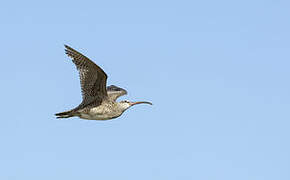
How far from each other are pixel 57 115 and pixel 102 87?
2099 millimetres

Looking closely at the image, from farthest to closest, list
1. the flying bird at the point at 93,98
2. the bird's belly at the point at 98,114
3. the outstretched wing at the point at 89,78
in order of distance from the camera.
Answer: the bird's belly at the point at 98,114 → the flying bird at the point at 93,98 → the outstretched wing at the point at 89,78

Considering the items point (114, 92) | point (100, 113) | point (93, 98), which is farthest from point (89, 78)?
point (114, 92)

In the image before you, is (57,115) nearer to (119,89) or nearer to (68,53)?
(68,53)

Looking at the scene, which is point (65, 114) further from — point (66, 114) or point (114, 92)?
point (114, 92)

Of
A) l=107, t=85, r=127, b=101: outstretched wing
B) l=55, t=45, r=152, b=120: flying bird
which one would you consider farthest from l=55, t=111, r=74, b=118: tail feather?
l=107, t=85, r=127, b=101: outstretched wing

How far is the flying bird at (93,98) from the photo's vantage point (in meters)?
26.5

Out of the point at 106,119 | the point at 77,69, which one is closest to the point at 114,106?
the point at 106,119

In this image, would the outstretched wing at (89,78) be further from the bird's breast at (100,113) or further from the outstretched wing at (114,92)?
the outstretched wing at (114,92)

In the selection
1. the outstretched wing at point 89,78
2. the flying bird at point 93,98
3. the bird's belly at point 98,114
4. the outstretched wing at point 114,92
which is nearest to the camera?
the outstretched wing at point 89,78

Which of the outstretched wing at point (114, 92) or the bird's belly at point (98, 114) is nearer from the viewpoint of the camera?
the bird's belly at point (98, 114)

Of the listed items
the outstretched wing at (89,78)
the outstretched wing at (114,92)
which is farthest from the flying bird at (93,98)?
the outstretched wing at (114,92)

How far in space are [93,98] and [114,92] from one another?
412cm

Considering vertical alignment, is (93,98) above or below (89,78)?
below

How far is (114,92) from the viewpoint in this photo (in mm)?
31859
